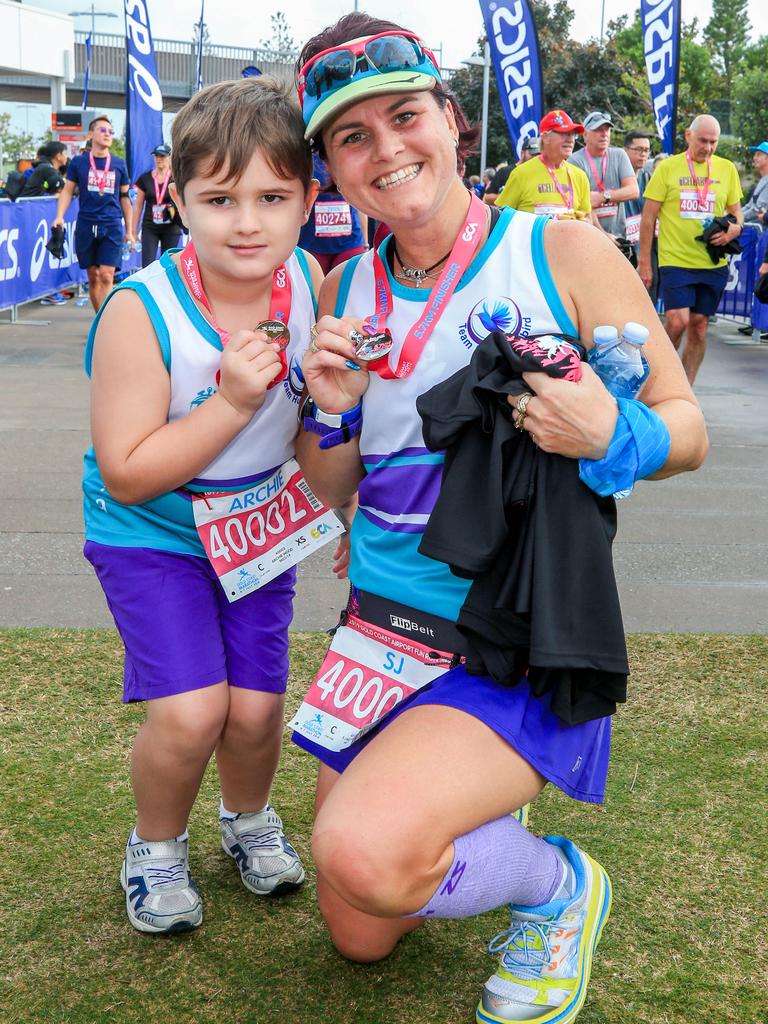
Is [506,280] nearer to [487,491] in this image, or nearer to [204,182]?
[487,491]

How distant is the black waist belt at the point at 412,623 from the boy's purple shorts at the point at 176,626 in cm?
40

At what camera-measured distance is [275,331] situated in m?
2.31

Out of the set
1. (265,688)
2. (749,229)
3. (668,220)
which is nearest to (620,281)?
(265,688)

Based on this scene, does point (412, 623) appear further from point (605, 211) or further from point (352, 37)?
point (605, 211)

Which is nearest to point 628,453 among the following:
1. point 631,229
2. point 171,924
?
point 171,924

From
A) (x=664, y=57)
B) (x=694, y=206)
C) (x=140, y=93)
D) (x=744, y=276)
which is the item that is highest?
(x=664, y=57)

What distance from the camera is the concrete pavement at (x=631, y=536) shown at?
4.54m

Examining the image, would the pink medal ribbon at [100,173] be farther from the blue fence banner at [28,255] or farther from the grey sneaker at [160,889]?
the grey sneaker at [160,889]

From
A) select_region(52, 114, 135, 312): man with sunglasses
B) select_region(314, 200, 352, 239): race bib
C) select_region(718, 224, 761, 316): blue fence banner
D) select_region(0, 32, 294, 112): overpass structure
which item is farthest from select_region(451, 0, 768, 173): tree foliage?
select_region(314, 200, 352, 239): race bib

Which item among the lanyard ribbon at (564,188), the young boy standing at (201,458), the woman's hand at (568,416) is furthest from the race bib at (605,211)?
the woman's hand at (568,416)

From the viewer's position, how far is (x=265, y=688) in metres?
2.62

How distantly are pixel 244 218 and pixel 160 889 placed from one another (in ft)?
4.89

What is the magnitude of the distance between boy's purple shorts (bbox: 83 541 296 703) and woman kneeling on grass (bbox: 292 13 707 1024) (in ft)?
0.86

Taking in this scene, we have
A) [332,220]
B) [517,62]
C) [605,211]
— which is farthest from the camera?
[517,62]
